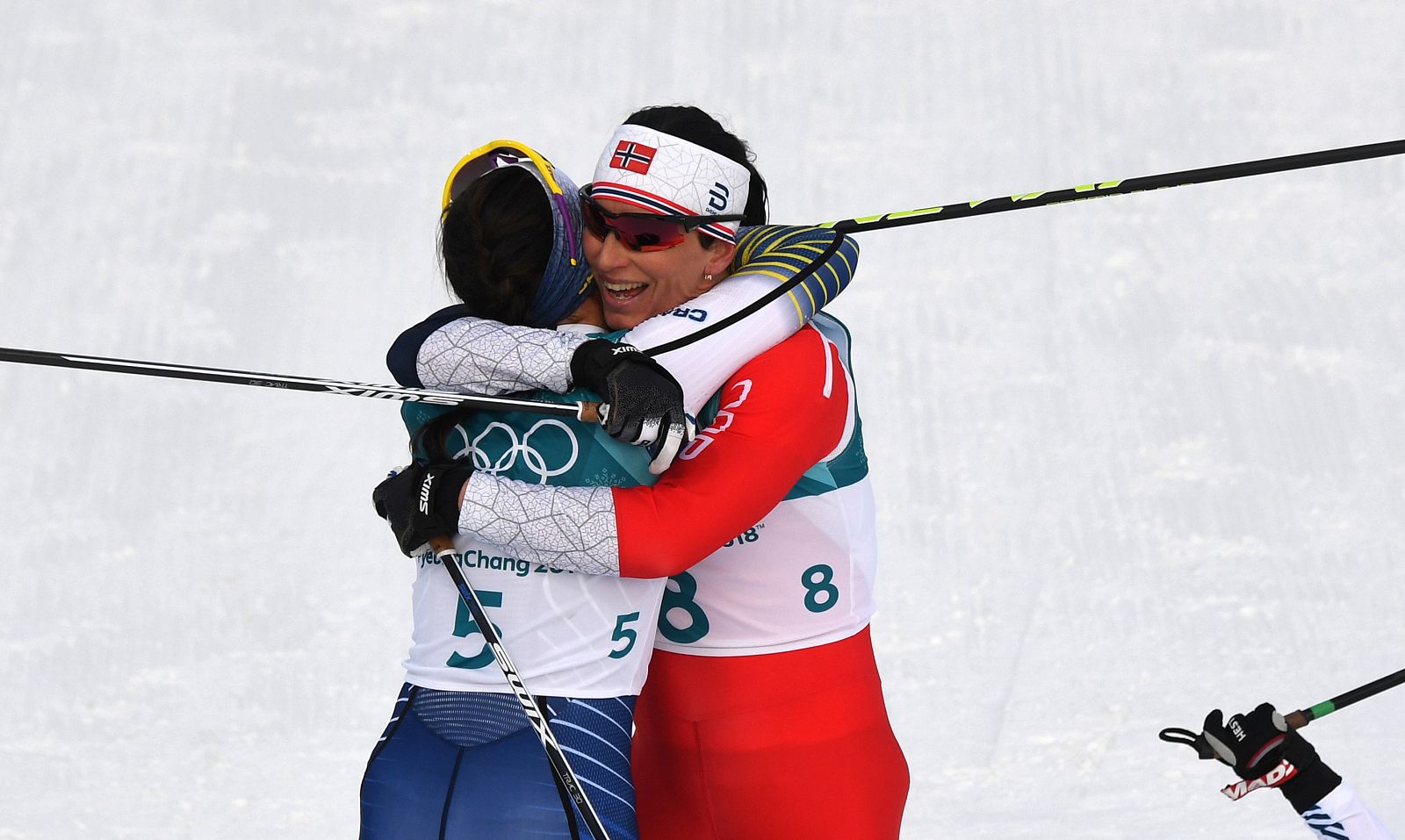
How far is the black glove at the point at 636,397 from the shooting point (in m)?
1.66

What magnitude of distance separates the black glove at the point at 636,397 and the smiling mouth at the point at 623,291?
28 centimetres

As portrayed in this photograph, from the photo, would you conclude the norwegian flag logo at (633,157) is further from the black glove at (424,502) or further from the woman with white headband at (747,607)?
the black glove at (424,502)

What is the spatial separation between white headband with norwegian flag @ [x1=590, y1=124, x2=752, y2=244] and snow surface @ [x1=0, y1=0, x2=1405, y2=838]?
86.3 inches

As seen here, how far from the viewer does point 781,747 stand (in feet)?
6.70

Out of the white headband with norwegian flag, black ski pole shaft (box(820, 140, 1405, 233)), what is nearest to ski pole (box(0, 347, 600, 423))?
the white headband with norwegian flag

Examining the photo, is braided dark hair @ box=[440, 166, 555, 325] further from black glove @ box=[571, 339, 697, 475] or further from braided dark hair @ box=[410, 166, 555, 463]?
black glove @ box=[571, 339, 697, 475]

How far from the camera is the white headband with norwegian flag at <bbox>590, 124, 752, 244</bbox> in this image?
200 cm

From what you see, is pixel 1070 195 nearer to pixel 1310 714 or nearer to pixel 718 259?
pixel 718 259

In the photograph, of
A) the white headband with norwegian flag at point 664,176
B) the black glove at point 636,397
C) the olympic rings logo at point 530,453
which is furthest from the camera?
the white headband with norwegian flag at point 664,176

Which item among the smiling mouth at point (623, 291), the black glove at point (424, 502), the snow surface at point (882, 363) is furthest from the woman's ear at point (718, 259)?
the snow surface at point (882, 363)

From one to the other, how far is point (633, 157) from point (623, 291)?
6.7 inches

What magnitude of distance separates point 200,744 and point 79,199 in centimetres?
293

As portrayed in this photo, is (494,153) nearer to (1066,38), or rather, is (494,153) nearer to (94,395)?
(94,395)

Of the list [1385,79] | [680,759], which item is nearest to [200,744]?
[680,759]
